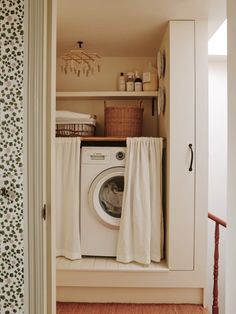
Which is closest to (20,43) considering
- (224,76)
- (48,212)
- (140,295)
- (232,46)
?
(48,212)

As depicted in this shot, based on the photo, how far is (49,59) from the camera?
1.38 meters

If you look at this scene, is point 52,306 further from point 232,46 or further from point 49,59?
point 232,46

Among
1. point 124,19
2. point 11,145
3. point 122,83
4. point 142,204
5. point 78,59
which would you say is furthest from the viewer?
point 122,83

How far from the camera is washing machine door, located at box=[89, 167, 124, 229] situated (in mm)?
2664

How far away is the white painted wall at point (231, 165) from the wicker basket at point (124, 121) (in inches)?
63.4

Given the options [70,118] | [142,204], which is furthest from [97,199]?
[70,118]

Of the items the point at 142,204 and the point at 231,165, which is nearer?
the point at 231,165

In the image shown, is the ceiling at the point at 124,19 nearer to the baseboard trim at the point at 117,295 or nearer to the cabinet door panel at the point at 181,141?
the cabinet door panel at the point at 181,141

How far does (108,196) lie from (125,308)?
38.0 inches

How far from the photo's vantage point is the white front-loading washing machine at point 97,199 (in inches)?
105

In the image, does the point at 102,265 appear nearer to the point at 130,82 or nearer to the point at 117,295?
the point at 117,295

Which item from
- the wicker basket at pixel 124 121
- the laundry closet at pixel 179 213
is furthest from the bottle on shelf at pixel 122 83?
the laundry closet at pixel 179 213

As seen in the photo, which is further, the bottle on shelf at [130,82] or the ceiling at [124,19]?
the bottle on shelf at [130,82]

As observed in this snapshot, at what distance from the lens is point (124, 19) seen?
2455 mm
